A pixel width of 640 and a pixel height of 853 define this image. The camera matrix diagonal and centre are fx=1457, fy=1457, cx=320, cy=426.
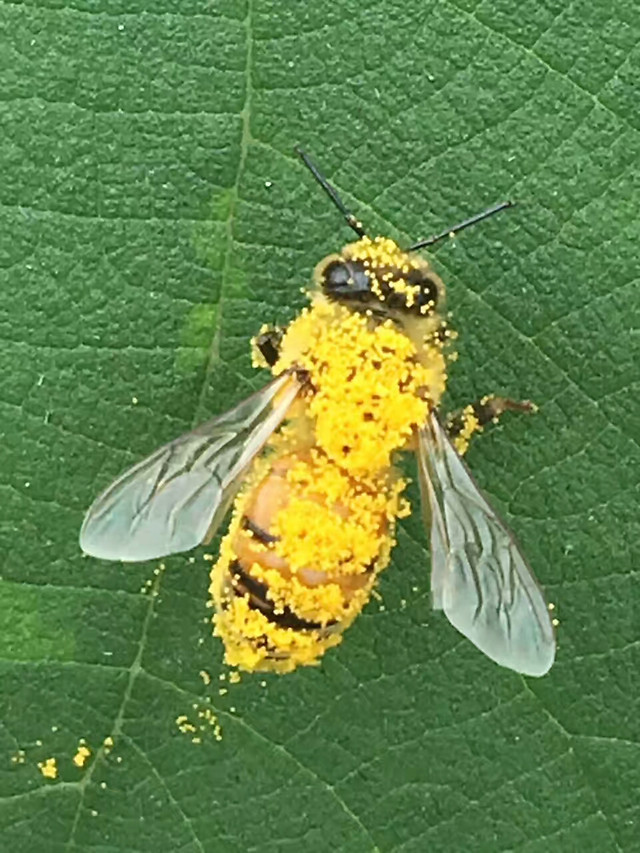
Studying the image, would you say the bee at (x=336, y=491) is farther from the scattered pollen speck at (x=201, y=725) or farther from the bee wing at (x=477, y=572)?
the scattered pollen speck at (x=201, y=725)

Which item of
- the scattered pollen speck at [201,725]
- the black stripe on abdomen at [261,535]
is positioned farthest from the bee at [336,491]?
the scattered pollen speck at [201,725]

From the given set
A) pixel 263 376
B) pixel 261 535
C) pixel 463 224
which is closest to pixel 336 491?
pixel 261 535

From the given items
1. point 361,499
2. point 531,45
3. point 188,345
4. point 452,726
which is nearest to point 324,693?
point 452,726

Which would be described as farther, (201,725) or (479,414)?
(201,725)

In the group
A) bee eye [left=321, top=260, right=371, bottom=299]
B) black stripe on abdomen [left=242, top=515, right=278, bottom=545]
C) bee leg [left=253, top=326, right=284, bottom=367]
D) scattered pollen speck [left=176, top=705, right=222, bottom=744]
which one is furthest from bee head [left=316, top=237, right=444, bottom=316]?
scattered pollen speck [left=176, top=705, right=222, bottom=744]

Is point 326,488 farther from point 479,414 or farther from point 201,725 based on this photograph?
point 201,725

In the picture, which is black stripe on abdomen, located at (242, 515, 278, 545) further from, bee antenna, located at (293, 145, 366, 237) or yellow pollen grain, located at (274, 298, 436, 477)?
bee antenna, located at (293, 145, 366, 237)
